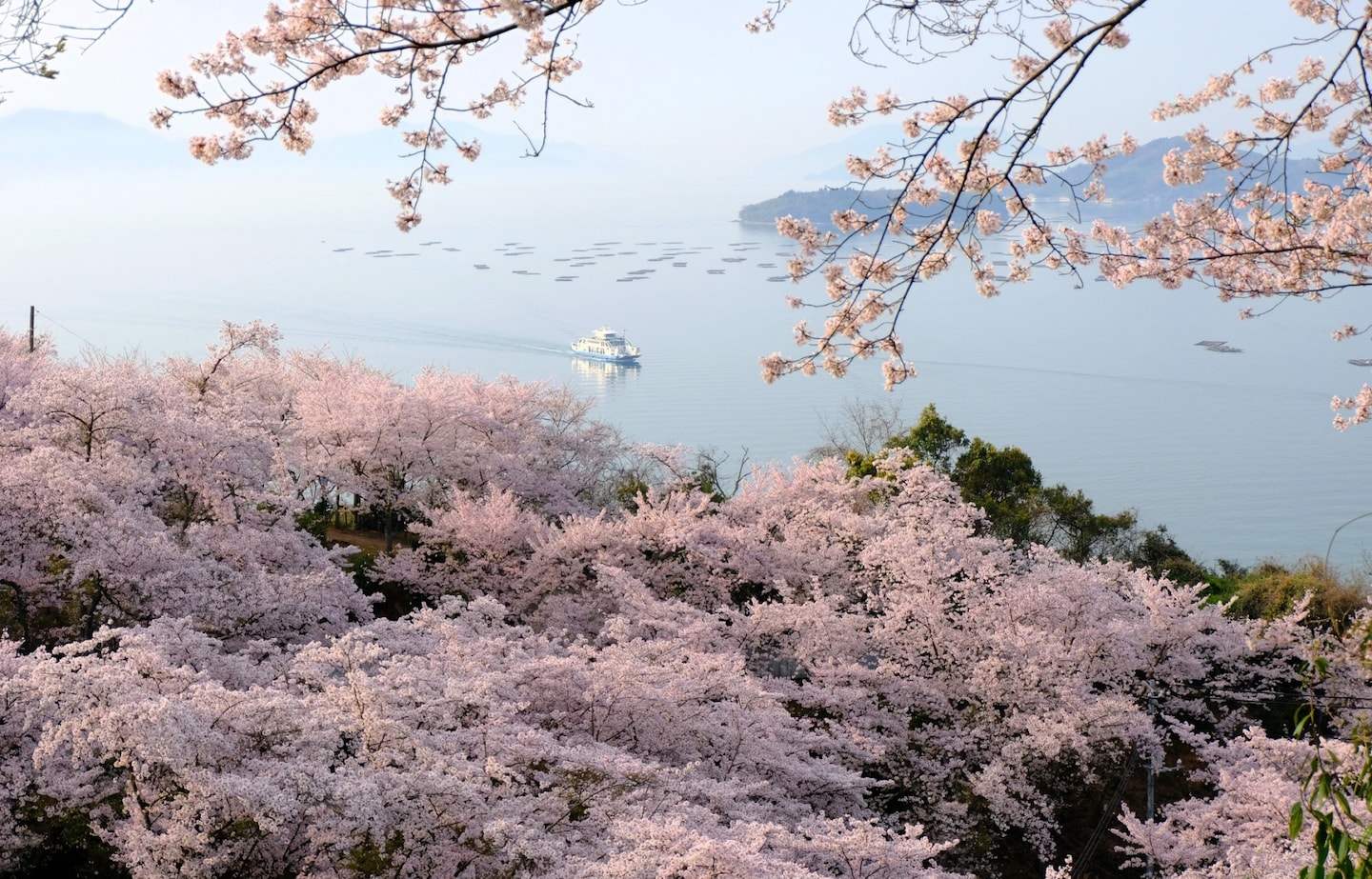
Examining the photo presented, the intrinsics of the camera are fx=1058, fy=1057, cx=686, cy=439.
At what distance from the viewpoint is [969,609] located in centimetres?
1302

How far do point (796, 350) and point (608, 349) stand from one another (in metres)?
10.5

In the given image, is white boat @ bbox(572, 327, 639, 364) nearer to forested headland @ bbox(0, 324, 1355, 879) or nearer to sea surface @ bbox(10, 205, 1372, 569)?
sea surface @ bbox(10, 205, 1372, 569)

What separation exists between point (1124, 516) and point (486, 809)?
77.4 feet

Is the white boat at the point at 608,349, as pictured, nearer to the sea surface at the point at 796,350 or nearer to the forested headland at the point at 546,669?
the sea surface at the point at 796,350

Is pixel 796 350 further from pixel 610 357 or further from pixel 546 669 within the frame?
pixel 546 669

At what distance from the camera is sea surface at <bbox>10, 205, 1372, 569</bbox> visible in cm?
4662

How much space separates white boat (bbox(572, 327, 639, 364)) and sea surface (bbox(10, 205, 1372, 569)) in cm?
76

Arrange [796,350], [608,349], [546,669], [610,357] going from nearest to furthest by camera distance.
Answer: [546,669] < [796,350] < [610,357] < [608,349]

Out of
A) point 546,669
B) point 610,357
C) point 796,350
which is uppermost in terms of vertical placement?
point 546,669

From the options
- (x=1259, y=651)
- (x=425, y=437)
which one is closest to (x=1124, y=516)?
(x=1259, y=651)

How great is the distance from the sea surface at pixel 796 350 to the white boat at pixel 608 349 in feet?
2.51

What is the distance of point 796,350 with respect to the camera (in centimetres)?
5838

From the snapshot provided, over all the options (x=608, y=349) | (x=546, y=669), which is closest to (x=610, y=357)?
(x=608, y=349)

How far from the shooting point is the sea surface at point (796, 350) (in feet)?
153
